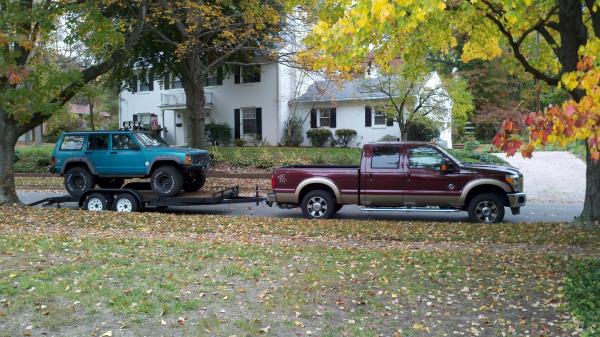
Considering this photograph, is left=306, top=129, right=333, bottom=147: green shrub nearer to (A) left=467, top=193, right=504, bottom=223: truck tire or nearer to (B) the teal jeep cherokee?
(B) the teal jeep cherokee

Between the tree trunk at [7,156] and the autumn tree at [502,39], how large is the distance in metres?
8.78

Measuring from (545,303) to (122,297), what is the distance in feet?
14.9

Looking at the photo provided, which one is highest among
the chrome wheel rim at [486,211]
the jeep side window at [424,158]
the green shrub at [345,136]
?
the green shrub at [345,136]

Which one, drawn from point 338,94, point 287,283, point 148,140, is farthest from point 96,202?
point 338,94

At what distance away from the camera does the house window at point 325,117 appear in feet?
113

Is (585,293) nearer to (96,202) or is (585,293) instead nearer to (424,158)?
(424,158)

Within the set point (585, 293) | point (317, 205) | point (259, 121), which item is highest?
point (259, 121)

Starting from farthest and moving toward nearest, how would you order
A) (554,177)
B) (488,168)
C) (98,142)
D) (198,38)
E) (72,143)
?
1. (554,177)
2. (198,38)
3. (72,143)
4. (98,142)
5. (488,168)

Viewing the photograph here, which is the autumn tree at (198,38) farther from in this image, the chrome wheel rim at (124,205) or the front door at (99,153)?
the chrome wheel rim at (124,205)

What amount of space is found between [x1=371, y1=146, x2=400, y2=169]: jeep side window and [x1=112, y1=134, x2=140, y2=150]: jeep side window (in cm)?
625

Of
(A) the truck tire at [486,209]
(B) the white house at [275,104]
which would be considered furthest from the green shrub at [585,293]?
(B) the white house at [275,104]

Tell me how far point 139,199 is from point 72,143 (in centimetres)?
262

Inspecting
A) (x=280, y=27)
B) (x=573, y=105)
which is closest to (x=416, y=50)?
(x=573, y=105)

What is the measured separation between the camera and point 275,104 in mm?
34594
